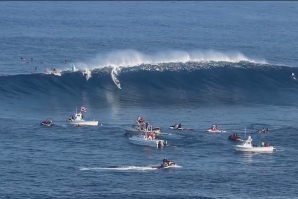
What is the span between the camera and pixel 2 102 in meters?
117

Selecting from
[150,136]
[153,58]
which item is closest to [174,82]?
[153,58]

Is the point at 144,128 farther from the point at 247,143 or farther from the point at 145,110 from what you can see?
the point at 145,110

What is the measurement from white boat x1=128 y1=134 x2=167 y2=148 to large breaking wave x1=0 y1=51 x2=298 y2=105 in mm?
20056

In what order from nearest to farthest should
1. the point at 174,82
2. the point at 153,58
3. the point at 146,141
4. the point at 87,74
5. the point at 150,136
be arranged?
the point at 146,141
the point at 150,136
the point at 87,74
the point at 174,82
the point at 153,58

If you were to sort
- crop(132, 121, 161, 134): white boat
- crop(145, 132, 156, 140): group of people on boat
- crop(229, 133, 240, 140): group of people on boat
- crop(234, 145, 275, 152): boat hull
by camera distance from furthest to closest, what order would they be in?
crop(132, 121, 161, 134): white boat, crop(229, 133, 240, 140): group of people on boat, crop(145, 132, 156, 140): group of people on boat, crop(234, 145, 275, 152): boat hull

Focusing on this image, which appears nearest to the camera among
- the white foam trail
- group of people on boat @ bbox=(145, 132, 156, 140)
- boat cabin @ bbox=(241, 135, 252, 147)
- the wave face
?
boat cabin @ bbox=(241, 135, 252, 147)

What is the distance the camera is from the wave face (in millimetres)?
122750

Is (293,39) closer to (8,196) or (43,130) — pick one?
(43,130)

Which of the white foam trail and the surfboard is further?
the white foam trail

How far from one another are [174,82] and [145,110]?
46.6 feet

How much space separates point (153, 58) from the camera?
147 meters

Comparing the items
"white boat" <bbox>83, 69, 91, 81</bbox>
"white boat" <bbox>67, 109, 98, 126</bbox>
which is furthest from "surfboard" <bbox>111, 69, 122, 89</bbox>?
"white boat" <bbox>67, 109, 98, 126</bbox>

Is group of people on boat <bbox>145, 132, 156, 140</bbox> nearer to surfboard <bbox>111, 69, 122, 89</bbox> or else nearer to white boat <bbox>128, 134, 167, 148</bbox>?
white boat <bbox>128, 134, 167, 148</bbox>

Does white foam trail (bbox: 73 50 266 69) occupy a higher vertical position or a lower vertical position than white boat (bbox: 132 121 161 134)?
higher
